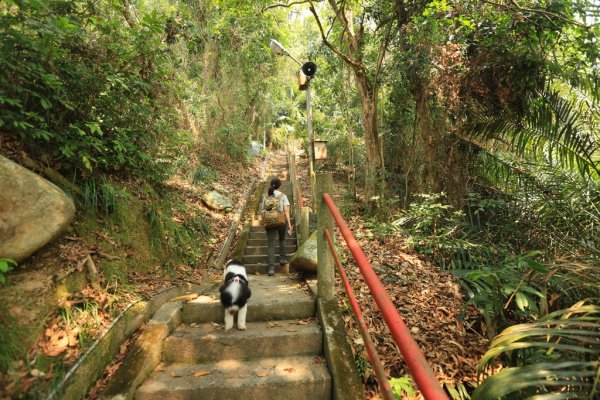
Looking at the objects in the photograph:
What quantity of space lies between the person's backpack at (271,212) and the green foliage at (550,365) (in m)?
4.12

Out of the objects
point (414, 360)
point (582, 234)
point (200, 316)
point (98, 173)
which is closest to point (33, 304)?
point (200, 316)

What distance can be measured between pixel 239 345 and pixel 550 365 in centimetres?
232

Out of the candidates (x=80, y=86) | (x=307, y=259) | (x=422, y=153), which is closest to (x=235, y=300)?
(x=307, y=259)

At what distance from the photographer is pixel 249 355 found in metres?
2.91

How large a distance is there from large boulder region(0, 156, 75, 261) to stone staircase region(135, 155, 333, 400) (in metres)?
1.42

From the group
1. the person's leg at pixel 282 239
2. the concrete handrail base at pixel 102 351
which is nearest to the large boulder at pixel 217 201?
the person's leg at pixel 282 239

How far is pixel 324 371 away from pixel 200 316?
1482 mm

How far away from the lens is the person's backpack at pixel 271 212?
5752mm

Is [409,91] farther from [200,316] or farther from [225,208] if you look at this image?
[200,316]

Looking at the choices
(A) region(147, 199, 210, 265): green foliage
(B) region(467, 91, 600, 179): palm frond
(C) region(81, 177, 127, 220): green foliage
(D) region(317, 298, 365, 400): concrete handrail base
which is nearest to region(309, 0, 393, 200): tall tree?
(B) region(467, 91, 600, 179): palm frond

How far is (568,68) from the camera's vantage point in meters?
5.64

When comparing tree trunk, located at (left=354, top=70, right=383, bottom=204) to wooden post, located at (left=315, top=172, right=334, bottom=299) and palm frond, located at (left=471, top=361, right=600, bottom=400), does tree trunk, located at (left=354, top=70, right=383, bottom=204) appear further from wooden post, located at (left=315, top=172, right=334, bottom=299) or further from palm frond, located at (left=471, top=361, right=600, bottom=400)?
palm frond, located at (left=471, top=361, right=600, bottom=400)

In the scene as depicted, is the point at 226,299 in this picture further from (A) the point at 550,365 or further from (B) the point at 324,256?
(A) the point at 550,365

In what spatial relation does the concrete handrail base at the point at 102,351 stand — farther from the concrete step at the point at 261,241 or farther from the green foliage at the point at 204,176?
the green foliage at the point at 204,176
